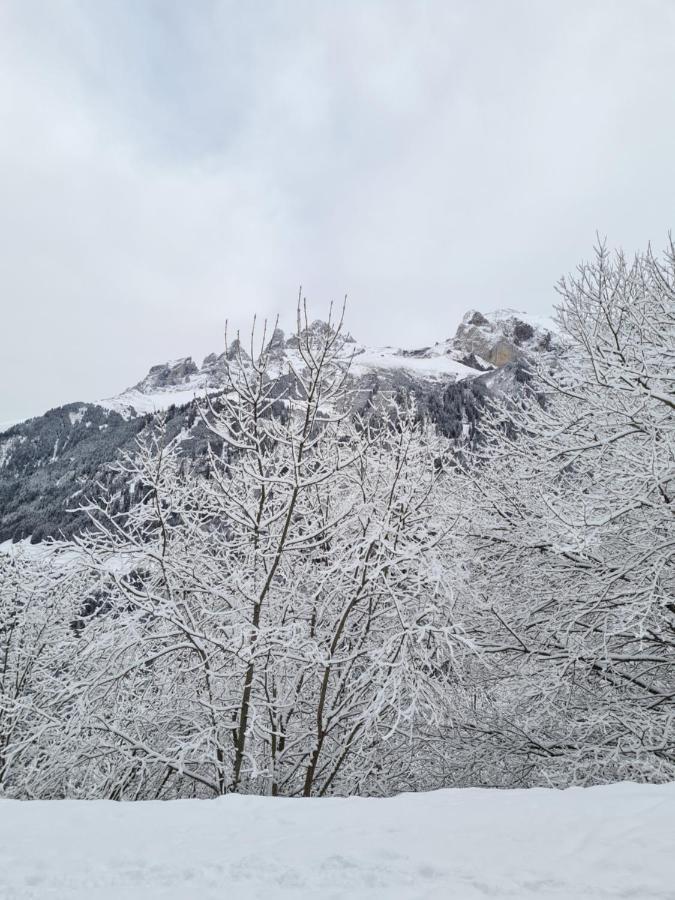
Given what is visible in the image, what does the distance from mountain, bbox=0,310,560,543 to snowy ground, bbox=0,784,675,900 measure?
2295 inches

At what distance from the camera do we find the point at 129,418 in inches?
6250

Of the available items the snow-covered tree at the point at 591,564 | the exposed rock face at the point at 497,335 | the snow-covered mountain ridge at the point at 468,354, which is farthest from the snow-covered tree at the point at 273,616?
the exposed rock face at the point at 497,335

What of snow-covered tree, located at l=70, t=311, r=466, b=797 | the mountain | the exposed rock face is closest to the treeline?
snow-covered tree, located at l=70, t=311, r=466, b=797

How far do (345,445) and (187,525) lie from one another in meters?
3.04

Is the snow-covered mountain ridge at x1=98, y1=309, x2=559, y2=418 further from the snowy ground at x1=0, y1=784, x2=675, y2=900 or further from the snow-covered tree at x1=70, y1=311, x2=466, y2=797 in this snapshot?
the snowy ground at x1=0, y1=784, x2=675, y2=900

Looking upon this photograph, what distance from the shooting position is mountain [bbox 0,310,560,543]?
8712 cm

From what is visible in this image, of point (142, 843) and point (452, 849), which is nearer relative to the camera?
point (452, 849)

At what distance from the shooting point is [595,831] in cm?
229

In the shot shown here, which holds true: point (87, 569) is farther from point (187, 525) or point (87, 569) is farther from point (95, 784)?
point (95, 784)

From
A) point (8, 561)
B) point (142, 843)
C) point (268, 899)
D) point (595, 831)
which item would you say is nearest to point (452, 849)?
point (595, 831)

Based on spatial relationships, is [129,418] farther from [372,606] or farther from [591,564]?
[591,564]

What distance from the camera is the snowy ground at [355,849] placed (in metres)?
1.98

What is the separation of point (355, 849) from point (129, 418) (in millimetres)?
171233

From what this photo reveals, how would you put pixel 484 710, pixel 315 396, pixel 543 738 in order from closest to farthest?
pixel 315 396, pixel 543 738, pixel 484 710
